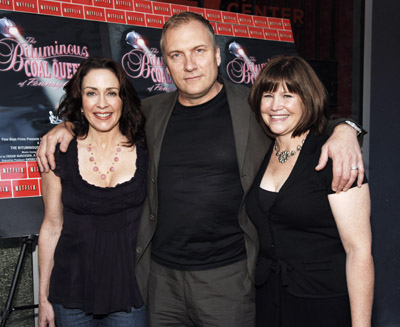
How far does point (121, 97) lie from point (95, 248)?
2.20 feet

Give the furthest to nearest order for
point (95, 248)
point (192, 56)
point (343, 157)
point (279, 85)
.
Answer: point (192, 56), point (95, 248), point (279, 85), point (343, 157)

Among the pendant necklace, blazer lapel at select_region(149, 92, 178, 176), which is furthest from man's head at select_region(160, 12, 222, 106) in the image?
the pendant necklace

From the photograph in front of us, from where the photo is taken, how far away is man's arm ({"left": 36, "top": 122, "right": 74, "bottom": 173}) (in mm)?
1946

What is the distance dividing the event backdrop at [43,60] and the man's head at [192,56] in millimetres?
527

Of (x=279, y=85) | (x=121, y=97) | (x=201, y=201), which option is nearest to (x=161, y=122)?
(x=121, y=97)

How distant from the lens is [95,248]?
6.23 ft

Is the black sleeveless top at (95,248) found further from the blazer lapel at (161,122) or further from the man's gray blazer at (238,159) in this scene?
the blazer lapel at (161,122)

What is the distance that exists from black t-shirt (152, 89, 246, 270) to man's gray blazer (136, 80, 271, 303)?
4 centimetres

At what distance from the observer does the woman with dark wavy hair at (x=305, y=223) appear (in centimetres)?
161

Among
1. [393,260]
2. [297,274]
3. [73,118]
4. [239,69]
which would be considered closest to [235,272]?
[297,274]

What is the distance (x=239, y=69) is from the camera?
285 centimetres

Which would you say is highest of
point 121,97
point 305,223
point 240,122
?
point 121,97

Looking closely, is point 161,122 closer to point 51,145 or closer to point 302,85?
point 51,145

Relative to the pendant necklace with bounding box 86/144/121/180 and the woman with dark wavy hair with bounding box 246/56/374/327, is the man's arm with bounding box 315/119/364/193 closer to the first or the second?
the woman with dark wavy hair with bounding box 246/56/374/327
